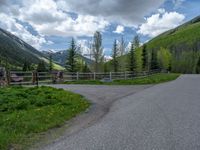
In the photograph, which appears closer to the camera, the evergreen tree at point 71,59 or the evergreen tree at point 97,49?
the evergreen tree at point 71,59

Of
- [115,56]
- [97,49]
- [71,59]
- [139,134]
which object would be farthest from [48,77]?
[115,56]

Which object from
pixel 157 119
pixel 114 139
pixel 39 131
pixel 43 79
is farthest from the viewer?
pixel 43 79

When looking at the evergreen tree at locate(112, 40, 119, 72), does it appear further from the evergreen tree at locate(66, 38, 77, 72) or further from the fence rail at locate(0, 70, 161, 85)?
the fence rail at locate(0, 70, 161, 85)

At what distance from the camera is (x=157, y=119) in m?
9.45

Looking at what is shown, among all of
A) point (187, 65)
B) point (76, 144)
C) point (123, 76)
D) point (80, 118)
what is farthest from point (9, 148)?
point (187, 65)

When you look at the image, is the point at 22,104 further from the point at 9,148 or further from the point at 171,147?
the point at 171,147

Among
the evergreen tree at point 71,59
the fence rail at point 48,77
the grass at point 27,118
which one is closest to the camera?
the grass at point 27,118

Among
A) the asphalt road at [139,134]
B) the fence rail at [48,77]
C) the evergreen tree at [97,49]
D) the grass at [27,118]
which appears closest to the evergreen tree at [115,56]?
the evergreen tree at [97,49]

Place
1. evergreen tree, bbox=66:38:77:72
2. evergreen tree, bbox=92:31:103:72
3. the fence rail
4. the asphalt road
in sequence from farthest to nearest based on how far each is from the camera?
evergreen tree, bbox=92:31:103:72, evergreen tree, bbox=66:38:77:72, the fence rail, the asphalt road

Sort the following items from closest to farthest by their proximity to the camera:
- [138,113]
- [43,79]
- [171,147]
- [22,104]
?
[171,147] → [138,113] → [22,104] → [43,79]

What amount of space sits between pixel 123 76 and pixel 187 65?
134m

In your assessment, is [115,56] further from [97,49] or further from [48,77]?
[48,77]

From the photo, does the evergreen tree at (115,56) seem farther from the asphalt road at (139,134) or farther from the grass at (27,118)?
the asphalt road at (139,134)

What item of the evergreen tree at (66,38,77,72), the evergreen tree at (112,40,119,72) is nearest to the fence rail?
the evergreen tree at (66,38,77,72)
